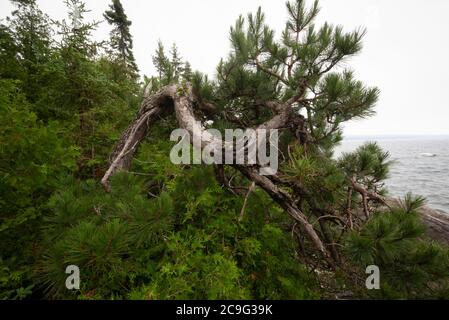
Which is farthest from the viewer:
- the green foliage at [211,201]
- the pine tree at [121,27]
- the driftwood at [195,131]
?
the pine tree at [121,27]

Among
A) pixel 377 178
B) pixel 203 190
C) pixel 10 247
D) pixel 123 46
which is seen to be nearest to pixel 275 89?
pixel 377 178

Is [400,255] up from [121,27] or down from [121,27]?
down

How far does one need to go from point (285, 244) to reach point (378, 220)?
99 centimetres

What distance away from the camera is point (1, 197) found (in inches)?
94.7

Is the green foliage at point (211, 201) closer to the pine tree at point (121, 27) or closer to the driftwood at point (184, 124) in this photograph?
the driftwood at point (184, 124)

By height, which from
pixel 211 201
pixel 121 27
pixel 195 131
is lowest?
pixel 211 201

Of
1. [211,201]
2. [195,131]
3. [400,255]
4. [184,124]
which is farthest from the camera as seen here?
[184,124]

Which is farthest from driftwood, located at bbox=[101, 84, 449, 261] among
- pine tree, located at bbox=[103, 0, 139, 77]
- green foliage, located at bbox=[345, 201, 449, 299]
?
pine tree, located at bbox=[103, 0, 139, 77]

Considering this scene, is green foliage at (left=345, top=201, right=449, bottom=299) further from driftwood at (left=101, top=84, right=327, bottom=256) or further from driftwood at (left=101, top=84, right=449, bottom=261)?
driftwood at (left=101, top=84, right=327, bottom=256)

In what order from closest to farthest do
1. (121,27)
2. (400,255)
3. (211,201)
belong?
(400,255)
(211,201)
(121,27)

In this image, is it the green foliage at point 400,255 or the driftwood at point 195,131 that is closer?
the green foliage at point 400,255

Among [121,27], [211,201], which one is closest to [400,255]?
[211,201]

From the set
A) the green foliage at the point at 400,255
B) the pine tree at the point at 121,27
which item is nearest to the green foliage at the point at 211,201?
the green foliage at the point at 400,255

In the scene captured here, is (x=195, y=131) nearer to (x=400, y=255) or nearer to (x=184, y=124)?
(x=184, y=124)
